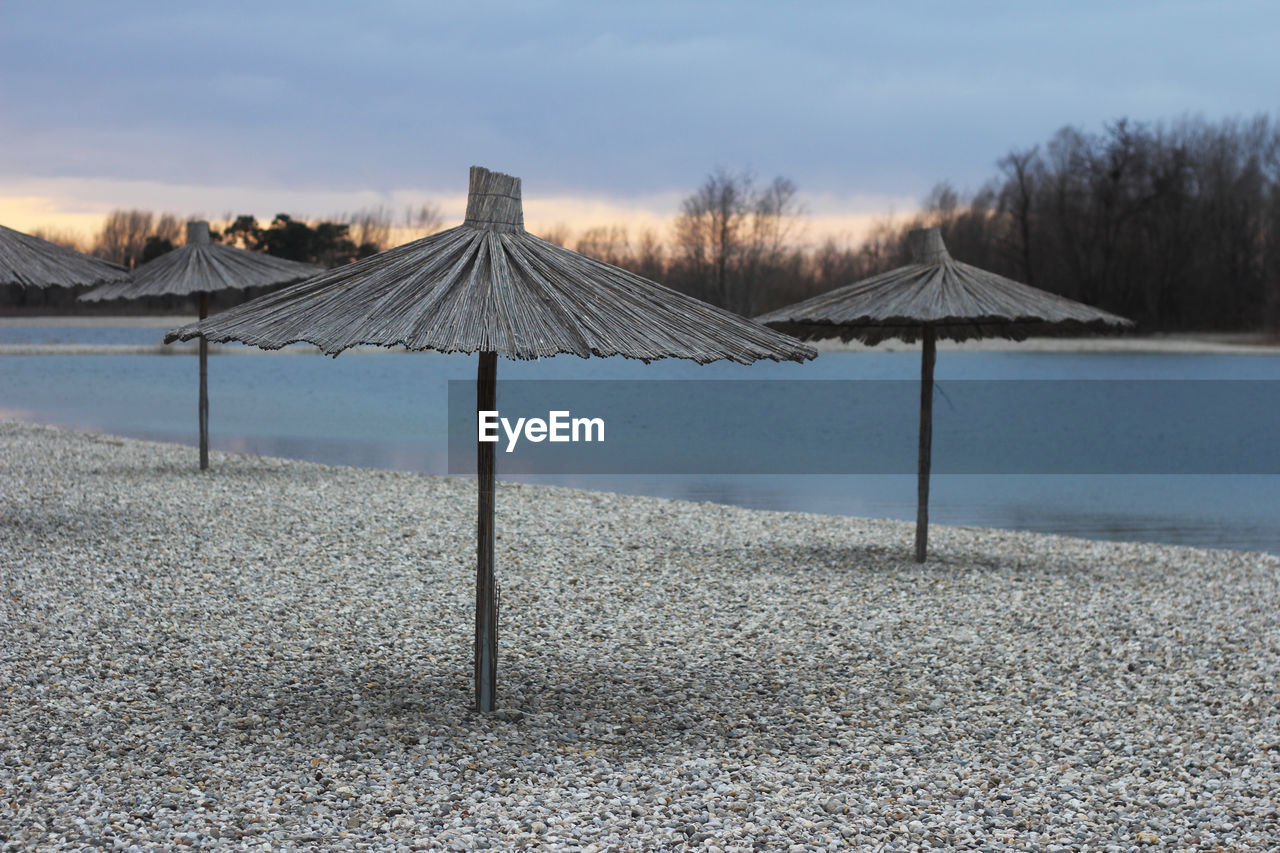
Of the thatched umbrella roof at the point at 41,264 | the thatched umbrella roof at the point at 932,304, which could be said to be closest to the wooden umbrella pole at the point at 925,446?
the thatched umbrella roof at the point at 932,304

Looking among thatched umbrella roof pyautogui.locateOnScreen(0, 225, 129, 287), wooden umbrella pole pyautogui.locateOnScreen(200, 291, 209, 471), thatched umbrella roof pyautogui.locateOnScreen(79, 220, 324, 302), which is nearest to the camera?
thatched umbrella roof pyautogui.locateOnScreen(0, 225, 129, 287)

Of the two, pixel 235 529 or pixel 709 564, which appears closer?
pixel 709 564

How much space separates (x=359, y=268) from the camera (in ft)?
12.9

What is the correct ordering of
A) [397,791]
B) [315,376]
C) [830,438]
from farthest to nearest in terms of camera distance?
[315,376], [830,438], [397,791]

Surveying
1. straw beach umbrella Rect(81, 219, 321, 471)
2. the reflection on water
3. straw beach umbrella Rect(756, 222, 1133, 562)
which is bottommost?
the reflection on water

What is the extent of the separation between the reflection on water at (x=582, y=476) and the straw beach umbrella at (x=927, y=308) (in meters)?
3.46

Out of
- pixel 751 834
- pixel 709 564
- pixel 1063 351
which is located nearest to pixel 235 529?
pixel 709 564

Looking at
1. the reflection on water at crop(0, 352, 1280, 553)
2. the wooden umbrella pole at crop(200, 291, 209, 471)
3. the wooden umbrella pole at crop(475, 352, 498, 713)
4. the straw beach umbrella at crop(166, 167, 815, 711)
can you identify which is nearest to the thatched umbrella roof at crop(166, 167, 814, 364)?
the straw beach umbrella at crop(166, 167, 815, 711)

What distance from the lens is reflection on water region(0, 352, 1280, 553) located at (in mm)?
11156

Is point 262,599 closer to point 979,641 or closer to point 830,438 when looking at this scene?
point 979,641

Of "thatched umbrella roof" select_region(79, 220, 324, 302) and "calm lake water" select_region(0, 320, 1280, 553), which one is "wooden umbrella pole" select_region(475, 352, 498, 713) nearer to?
"thatched umbrella roof" select_region(79, 220, 324, 302)

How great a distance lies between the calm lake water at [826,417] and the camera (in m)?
11.5

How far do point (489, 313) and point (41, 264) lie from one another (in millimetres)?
5030

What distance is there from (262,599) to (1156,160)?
49682 millimetres
